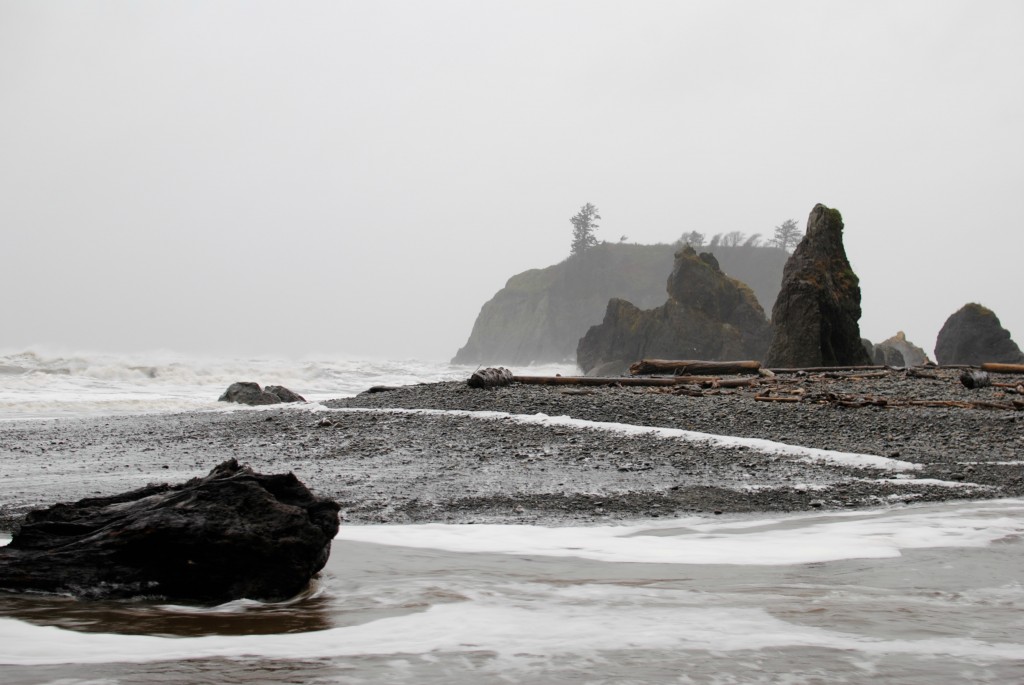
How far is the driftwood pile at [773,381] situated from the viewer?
1173 centimetres

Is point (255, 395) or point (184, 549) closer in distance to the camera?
point (184, 549)

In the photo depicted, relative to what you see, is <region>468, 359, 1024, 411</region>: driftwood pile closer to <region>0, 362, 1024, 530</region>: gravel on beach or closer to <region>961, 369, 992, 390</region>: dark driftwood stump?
<region>961, 369, 992, 390</region>: dark driftwood stump

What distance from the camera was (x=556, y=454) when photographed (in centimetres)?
866

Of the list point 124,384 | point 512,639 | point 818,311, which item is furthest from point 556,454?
point 124,384

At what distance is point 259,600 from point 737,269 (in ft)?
397

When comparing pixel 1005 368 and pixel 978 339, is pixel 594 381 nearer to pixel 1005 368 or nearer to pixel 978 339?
pixel 1005 368

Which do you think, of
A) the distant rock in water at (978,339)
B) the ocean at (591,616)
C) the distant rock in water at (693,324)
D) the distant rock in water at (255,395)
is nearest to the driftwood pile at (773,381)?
the distant rock in water at (255,395)

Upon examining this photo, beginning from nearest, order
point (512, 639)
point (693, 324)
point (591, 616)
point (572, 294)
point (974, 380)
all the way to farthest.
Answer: point (512, 639) < point (591, 616) < point (974, 380) < point (693, 324) < point (572, 294)

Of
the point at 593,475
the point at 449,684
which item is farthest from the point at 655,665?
the point at 593,475

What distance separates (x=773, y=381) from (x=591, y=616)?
561 inches

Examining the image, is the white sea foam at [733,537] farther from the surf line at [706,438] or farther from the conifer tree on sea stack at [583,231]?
the conifer tree on sea stack at [583,231]

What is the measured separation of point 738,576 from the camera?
4008 mm

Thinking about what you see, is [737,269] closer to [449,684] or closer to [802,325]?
[802,325]

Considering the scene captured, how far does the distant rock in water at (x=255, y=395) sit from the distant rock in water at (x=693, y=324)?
1424 inches
